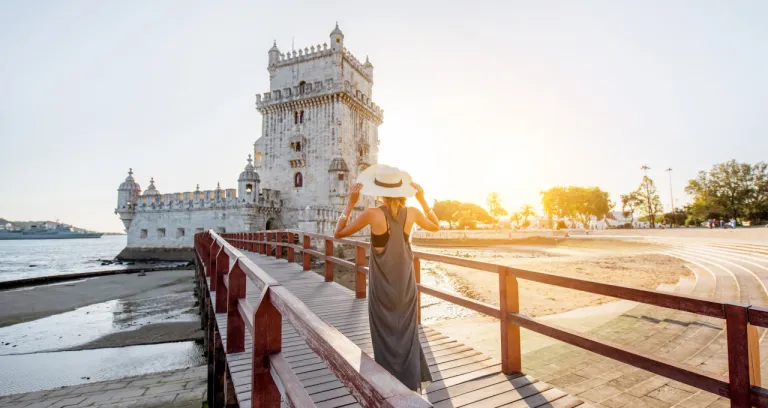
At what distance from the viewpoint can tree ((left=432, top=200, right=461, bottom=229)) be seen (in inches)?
3324

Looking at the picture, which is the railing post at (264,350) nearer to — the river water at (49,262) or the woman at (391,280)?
the woman at (391,280)

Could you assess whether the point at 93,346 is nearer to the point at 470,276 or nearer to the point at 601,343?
the point at 601,343

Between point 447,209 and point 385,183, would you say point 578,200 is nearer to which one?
point 447,209

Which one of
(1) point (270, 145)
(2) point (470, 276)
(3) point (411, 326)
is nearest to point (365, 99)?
(1) point (270, 145)

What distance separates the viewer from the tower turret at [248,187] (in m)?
28.4

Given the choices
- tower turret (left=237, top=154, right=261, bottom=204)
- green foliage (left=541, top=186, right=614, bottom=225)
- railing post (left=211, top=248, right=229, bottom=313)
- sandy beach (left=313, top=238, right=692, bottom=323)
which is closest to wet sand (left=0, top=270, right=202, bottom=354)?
railing post (left=211, top=248, right=229, bottom=313)

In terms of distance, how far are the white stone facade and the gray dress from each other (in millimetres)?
23564

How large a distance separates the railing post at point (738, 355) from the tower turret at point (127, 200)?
139 feet

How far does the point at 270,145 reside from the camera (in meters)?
31.2

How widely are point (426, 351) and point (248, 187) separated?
27.6 meters

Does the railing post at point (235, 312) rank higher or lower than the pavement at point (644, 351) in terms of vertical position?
higher

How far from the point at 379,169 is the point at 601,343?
2.18 metres

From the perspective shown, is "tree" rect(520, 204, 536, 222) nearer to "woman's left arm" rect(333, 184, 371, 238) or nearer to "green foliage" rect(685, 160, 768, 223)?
"green foliage" rect(685, 160, 768, 223)

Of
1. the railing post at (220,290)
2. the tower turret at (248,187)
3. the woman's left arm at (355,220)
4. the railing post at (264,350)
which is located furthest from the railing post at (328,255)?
the tower turret at (248,187)
